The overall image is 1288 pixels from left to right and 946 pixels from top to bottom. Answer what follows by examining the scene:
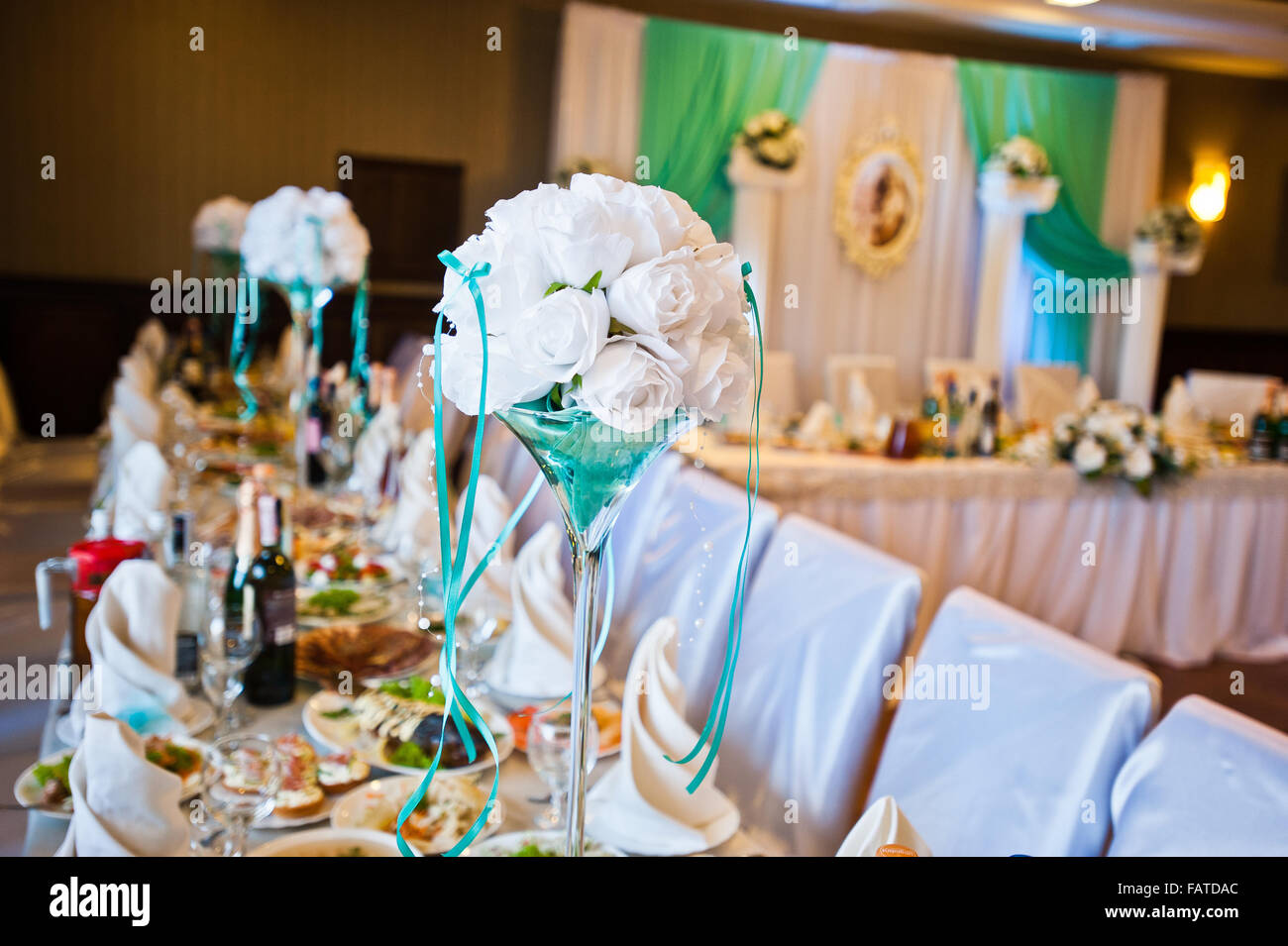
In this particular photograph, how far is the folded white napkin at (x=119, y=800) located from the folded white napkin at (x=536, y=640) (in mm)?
660

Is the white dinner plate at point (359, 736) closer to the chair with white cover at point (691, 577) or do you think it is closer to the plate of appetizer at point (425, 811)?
the plate of appetizer at point (425, 811)

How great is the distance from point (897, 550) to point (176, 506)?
93.9 inches

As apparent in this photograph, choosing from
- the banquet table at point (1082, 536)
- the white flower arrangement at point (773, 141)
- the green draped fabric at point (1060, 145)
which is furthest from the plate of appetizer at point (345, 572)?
the green draped fabric at point (1060, 145)

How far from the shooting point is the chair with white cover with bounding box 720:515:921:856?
1664mm

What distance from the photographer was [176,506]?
263cm

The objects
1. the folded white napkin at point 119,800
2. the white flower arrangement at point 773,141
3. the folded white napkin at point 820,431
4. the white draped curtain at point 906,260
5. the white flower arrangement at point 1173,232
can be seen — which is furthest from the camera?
the white draped curtain at point 906,260

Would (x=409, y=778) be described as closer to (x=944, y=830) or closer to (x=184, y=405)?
(x=944, y=830)

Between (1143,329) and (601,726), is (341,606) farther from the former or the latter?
(1143,329)

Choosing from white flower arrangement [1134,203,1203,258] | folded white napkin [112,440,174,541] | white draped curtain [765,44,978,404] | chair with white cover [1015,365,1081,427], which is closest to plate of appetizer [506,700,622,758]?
folded white napkin [112,440,174,541]

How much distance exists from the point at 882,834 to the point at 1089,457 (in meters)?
3.17

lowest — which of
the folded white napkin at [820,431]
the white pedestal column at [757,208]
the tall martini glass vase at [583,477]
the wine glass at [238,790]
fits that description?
the wine glass at [238,790]

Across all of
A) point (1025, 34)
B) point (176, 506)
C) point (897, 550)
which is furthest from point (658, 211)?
point (1025, 34)

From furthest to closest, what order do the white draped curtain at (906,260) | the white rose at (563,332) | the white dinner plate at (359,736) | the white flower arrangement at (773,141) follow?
the white draped curtain at (906,260)
the white flower arrangement at (773,141)
the white dinner plate at (359,736)
the white rose at (563,332)

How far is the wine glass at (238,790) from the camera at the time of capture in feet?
3.63
